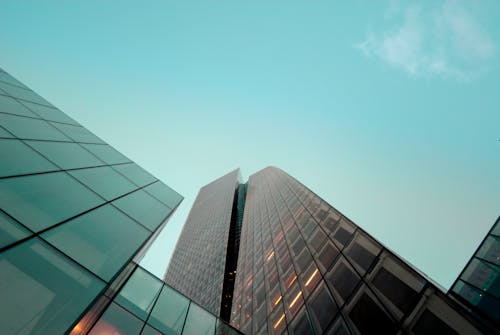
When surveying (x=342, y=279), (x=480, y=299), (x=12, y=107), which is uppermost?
(x=480, y=299)

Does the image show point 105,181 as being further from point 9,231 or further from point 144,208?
point 9,231

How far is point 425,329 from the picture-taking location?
251 inches

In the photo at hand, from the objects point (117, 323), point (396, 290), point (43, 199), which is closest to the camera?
point (43, 199)

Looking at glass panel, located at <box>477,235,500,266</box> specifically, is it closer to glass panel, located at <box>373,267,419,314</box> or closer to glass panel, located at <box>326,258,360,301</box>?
glass panel, located at <box>373,267,419,314</box>

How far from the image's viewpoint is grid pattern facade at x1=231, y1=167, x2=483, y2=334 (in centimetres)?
685

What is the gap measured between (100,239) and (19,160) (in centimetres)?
300

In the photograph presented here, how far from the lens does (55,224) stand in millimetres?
5672

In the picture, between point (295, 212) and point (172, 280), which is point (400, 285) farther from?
point (172, 280)

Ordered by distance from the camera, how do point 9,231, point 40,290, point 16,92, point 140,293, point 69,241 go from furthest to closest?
1. point 16,92
2. point 140,293
3. point 69,241
4. point 9,231
5. point 40,290

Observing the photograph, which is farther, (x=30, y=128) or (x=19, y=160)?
(x=30, y=128)

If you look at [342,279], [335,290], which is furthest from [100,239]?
[342,279]

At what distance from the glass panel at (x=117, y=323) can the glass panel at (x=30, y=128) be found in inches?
237

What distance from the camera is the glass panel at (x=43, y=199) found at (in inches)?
205

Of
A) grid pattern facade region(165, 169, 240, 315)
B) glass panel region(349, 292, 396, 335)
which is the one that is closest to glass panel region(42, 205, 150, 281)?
glass panel region(349, 292, 396, 335)
